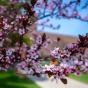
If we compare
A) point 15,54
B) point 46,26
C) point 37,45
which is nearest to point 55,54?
point 37,45

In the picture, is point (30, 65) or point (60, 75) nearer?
point (60, 75)

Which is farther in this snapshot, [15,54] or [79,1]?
[79,1]

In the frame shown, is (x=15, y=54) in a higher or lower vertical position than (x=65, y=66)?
higher

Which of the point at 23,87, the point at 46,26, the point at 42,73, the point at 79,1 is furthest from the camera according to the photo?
the point at 23,87

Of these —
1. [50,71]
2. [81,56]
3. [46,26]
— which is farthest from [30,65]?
[46,26]

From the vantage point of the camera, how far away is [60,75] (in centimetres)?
273

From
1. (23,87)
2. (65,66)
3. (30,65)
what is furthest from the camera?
(23,87)

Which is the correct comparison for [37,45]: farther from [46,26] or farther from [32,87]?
[32,87]

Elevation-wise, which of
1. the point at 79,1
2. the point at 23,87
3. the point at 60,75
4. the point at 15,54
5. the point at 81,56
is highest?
the point at 23,87

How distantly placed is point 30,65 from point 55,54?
538mm

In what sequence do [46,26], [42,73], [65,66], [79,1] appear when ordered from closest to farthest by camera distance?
[65,66]
[42,73]
[79,1]
[46,26]

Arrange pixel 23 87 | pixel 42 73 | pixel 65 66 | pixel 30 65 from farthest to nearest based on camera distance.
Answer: pixel 23 87 < pixel 30 65 < pixel 42 73 < pixel 65 66

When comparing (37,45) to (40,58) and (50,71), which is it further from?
(50,71)

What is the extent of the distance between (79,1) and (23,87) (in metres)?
8.73
